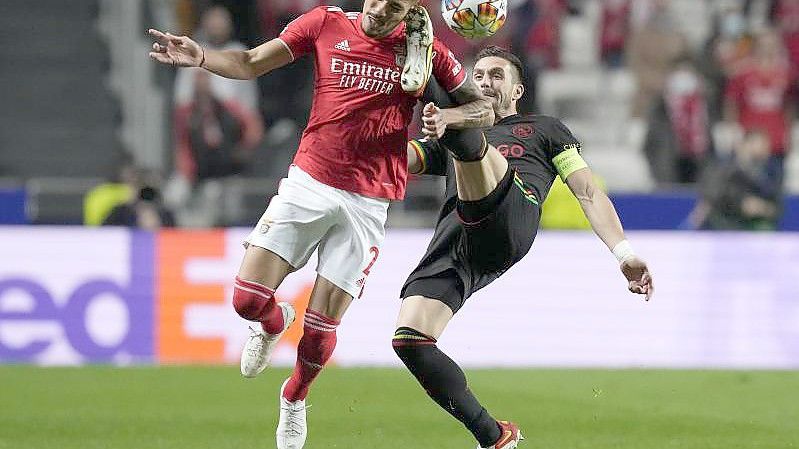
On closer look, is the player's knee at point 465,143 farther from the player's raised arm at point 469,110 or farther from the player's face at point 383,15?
the player's face at point 383,15

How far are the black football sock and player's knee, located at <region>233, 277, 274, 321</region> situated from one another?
0.68m

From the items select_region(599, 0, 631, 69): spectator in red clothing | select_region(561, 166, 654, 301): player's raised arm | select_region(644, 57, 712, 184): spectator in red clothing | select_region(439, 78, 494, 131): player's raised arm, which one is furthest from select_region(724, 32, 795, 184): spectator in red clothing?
select_region(439, 78, 494, 131): player's raised arm

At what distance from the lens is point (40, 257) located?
41.7 feet

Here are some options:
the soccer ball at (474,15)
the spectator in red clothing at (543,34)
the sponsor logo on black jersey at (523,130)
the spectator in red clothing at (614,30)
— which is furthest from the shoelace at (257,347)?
the spectator in red clothing at (614,30)

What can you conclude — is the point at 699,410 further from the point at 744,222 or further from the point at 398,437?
the point at 744,222

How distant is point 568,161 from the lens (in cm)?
780

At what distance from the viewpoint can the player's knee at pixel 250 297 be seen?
24.6 feet

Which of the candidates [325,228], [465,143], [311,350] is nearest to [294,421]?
[311,350]

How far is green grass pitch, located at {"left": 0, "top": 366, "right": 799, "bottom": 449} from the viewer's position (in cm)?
852

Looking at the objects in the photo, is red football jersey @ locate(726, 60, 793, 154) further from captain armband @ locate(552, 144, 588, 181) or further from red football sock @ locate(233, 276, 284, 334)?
red football sock @ locate(233, 276, 284, 334)

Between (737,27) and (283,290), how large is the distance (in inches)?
326

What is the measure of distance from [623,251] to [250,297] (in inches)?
71.9

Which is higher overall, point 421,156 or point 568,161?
point 568,161

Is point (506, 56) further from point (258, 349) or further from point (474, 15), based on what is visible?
point (258, 349)
